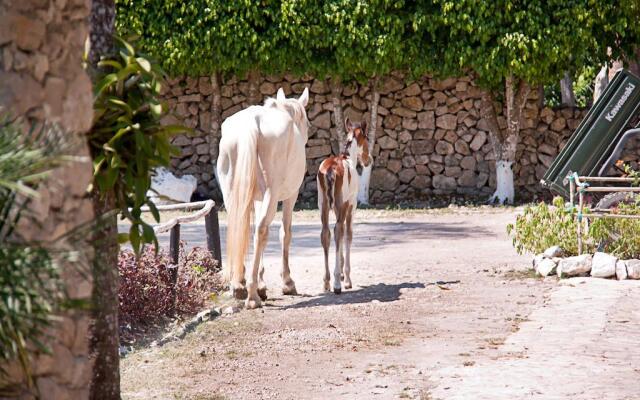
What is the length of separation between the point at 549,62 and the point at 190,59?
6.08 meters

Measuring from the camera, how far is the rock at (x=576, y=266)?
31.7 feet

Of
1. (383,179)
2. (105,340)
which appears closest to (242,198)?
(105,340)

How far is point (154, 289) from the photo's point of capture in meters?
7.83

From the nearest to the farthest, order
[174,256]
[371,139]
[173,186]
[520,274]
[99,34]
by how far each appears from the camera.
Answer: [99,34] → [174,256] → [520,274] → [173,186] → [371,139]

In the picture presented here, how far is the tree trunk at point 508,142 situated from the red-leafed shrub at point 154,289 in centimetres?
1008

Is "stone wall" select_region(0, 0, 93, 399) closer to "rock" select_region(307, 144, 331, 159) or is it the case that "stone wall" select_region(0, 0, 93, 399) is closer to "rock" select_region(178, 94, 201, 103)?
"rock" select_region(307, 144, 331, 159)

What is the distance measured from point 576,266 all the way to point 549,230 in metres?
0.93

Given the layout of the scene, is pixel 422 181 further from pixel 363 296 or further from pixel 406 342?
pixel 406 342

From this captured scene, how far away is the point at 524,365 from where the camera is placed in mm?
6270

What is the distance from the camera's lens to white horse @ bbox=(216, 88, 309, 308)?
8.35 meters

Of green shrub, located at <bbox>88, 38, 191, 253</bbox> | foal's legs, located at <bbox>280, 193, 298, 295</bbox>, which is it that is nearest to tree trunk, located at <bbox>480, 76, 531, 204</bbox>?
foal's legs, located at <bbox>280, 193, 298, 295</bbox>

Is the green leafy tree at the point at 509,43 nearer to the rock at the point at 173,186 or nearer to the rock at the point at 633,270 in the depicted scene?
the rock at the point at 173,186

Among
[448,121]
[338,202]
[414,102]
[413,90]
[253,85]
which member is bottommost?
[338,202]

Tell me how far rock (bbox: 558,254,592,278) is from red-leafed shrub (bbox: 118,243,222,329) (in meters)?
3.27
